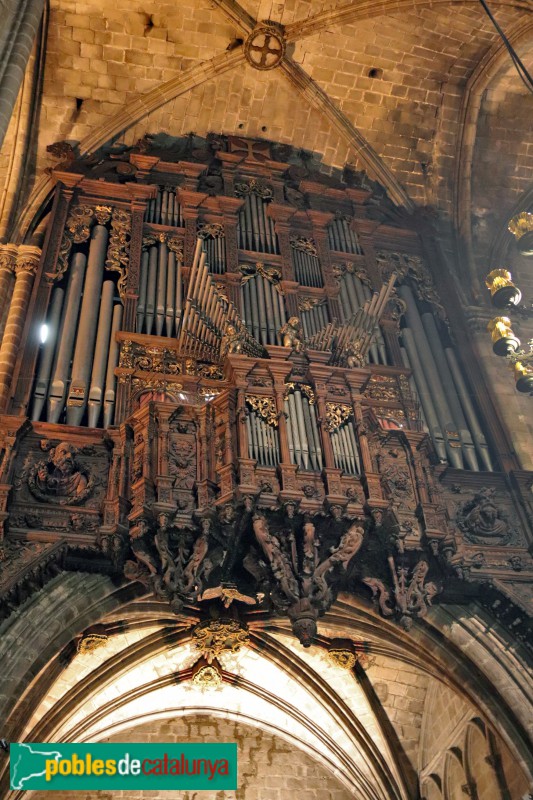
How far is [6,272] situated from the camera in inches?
506

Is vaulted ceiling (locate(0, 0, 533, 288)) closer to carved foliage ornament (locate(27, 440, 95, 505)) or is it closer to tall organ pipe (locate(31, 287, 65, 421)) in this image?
tall organ pipe (locate(31, 287, 65, 421))

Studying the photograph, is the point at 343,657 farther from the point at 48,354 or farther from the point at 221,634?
the point at 48,354

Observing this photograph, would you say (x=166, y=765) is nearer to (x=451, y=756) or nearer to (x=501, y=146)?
(x=451, y=756)

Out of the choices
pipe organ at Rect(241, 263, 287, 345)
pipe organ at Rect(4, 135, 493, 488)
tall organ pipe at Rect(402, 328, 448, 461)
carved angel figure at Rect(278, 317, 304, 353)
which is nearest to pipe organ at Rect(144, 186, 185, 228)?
pipe organ at Rect(4, 135, 493, 488)

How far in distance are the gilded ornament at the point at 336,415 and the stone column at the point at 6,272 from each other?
15.4 ft

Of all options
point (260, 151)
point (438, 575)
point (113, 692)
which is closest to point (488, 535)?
point (438, 575)

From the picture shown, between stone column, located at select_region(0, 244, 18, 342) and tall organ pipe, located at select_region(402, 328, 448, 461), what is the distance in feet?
18.9

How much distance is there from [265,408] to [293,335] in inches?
61.0

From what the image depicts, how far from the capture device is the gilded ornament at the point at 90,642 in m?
11.3

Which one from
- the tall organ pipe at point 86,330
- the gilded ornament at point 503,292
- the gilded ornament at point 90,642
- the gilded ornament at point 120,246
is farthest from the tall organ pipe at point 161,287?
the gilded ornament at point 503,292

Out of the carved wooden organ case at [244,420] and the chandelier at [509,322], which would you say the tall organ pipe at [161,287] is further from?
the chandelier at [509,322]

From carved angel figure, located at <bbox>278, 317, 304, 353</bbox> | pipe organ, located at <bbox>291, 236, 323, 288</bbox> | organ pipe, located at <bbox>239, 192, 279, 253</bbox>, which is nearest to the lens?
carved angel figure, located at <bbox>278, 317, 304, 353</bbox>

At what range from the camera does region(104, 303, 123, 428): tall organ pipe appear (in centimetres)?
1079

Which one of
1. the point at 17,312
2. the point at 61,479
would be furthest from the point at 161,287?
the point at 61,479
